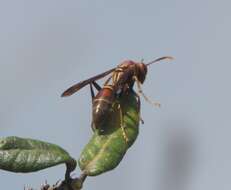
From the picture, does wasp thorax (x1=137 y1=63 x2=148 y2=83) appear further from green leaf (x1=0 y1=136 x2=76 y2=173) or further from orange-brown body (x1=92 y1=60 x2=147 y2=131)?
green leaf (x1=0 y1=136 x2=76 y2=173)

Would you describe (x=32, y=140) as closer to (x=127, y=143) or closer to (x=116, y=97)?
(x=127, y=143)

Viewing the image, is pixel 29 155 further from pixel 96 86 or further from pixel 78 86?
pixel 78 86

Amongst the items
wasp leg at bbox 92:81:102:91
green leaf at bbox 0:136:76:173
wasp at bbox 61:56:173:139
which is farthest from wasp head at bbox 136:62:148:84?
green leaf at bbox 0:136:76:173

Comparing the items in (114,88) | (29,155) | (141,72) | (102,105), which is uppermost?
(141,72)

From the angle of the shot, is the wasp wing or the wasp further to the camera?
the wasp wing

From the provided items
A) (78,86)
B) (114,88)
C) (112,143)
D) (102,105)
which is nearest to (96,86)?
(78,86)

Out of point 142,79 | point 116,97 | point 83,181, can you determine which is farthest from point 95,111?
point 83,181
